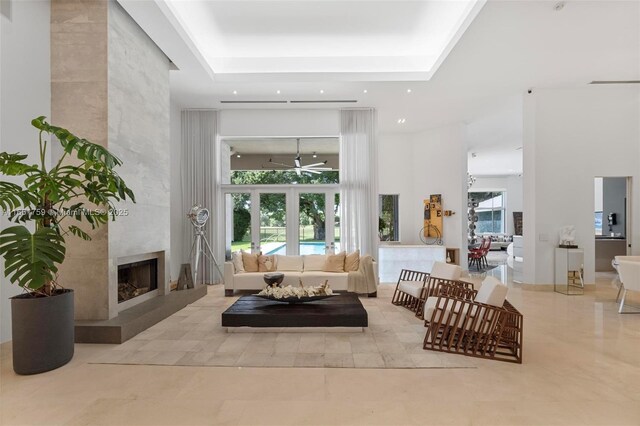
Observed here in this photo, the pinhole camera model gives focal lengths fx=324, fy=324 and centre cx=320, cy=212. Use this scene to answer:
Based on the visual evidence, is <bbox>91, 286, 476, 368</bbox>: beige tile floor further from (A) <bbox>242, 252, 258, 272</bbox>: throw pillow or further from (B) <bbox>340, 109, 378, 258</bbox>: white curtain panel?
(B) <bbox>340, 109, 378, 258</bbox>: white curtain panel

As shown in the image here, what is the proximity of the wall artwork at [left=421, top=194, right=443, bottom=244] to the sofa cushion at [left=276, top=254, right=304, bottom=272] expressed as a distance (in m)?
4.37

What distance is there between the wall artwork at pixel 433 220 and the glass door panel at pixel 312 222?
3.29 metres

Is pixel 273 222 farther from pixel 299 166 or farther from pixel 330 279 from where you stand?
pixel 330 279

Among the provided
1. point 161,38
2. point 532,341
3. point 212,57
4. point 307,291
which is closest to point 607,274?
point 532,341

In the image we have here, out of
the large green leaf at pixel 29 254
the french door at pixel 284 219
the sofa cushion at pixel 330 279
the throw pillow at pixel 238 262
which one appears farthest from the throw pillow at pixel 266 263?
the large green leaf at pixel 29 254

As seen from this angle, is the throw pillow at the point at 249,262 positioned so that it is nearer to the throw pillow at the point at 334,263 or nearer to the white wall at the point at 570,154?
the throw pillow at the point at 334,263

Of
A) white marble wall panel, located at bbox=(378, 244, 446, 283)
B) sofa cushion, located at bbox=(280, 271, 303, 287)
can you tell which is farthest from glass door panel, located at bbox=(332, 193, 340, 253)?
sofa cushion, located at bbox=(280, 271, 303, 287)

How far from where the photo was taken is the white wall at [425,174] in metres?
8.62

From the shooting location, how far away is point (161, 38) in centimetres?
477

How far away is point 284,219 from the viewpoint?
25.9ft

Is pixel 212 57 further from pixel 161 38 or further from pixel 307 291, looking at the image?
pixel 307 291

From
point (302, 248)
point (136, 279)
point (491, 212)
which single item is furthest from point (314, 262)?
point (491, 212)

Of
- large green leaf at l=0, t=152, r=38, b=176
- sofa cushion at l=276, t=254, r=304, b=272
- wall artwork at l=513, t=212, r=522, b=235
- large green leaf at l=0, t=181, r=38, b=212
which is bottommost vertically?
sofa cushion at l=276, t=254, r=304, b=272

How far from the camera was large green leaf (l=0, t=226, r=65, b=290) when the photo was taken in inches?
113
